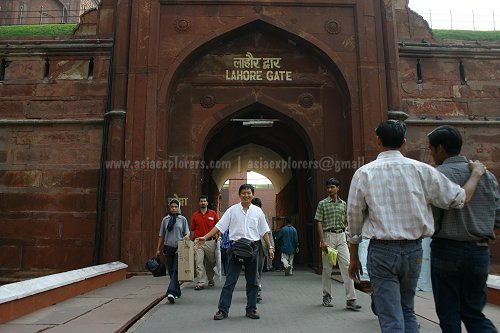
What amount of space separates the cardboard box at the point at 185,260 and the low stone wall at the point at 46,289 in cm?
150

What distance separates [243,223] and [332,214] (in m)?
1.31

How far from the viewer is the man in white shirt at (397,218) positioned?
2428 mm

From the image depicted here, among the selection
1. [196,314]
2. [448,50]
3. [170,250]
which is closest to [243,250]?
[196,314]

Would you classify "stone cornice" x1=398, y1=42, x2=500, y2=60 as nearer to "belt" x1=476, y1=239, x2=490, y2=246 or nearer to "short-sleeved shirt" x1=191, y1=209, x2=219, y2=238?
"short-sleeved shirt" x1=191, y1=209, x2=219, y2=238

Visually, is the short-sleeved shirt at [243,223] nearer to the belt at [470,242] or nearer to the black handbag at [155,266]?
the black handbag at [155,266]

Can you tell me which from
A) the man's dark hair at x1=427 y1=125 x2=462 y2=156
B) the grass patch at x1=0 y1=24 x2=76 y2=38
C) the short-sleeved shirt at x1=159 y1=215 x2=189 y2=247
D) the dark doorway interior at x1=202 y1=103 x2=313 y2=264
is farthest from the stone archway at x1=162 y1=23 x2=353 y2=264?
the man's dark hair at x1=427 y1=125 x2=462 y2=156

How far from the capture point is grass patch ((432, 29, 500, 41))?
39.6 ft

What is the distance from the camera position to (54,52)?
9844mm

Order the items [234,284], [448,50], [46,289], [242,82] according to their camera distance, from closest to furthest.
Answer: [234,284]
[46,289]
[242,82]
[448,50]

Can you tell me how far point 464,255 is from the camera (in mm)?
2516

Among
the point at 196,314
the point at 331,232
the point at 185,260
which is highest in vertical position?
the point at 331,232

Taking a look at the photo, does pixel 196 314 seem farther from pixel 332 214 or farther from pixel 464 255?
pixel 464 255

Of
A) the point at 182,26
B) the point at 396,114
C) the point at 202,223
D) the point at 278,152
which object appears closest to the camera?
the point at 202,223

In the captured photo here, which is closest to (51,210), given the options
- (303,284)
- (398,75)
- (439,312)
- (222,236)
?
(222,236)
